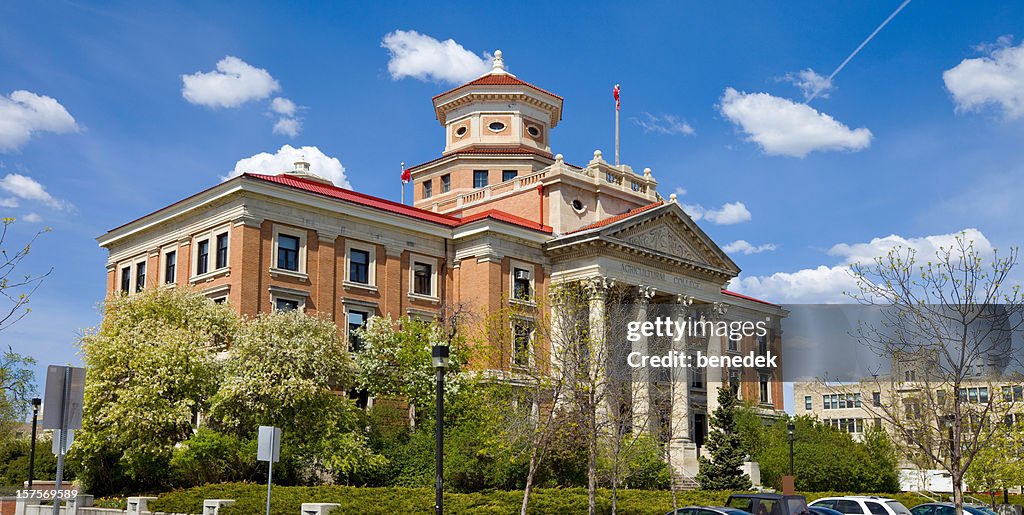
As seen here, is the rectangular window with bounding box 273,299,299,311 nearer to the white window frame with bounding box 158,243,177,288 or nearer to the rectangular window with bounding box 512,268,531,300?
the white window frame with bounding box 158,243,177,288

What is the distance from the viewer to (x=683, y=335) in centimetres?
5809

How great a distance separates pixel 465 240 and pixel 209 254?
13.7 m

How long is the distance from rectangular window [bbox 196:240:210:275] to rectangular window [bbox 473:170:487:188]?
76.5 feet

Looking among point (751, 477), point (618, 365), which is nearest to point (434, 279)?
point (618, 365)

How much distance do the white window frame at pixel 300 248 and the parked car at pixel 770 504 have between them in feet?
82.0

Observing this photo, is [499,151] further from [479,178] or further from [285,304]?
[285,304]

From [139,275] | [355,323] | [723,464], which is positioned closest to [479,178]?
[355,323]

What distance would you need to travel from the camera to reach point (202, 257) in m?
49.0

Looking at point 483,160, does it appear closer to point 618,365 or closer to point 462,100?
point 462,100

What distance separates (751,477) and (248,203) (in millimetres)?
29313

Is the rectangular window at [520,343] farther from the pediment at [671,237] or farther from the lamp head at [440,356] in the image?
the lamp head at [440,356]

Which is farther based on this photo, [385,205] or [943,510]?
[385,205]

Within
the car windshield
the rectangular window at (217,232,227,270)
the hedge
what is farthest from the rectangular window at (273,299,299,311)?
the car windshield

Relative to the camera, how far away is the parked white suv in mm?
32250
